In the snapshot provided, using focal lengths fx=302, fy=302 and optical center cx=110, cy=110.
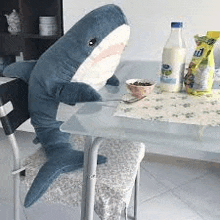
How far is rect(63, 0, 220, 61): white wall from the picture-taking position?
4.92ft

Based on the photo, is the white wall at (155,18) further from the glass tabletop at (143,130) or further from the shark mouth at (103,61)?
the glass tabletop at (143,130)

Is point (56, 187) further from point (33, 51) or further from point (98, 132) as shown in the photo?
point (33, 51)

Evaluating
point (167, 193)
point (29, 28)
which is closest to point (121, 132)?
point (167, 193)

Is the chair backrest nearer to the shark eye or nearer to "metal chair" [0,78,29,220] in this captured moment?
"metal chair" [0,78,29,220]

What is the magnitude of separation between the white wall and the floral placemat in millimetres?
706

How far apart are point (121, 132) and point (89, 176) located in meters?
0.19

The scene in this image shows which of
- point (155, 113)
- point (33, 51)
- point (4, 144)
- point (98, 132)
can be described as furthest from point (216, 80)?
point (4, 144)

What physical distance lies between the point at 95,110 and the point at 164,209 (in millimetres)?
810

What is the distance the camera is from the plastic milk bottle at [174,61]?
0.89 meters

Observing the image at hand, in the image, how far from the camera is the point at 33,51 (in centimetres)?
196

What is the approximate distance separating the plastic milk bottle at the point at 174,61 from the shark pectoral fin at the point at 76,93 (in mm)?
222

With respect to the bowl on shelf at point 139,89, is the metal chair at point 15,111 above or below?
below

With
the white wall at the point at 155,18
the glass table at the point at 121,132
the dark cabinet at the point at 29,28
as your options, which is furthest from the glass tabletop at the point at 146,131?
the dark cabinet at the point at 29,28

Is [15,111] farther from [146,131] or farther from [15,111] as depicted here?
[146,131]
